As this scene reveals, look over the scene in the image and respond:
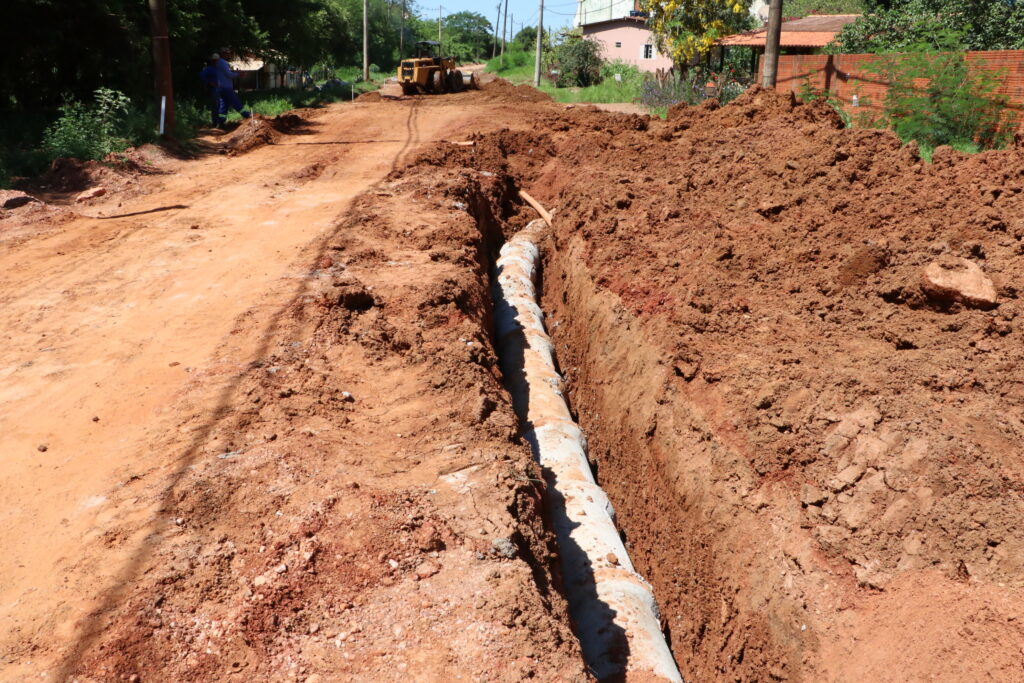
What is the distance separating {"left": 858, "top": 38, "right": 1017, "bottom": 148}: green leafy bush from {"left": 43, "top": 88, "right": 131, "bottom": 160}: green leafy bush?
1228 centimetres

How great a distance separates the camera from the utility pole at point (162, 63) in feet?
46.5

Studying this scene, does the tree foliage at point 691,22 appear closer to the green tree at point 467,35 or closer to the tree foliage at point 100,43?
the tree foliage at point 100,43

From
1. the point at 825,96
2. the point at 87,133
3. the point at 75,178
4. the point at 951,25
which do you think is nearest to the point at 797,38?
the point at 951,25

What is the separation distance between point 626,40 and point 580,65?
6.24m

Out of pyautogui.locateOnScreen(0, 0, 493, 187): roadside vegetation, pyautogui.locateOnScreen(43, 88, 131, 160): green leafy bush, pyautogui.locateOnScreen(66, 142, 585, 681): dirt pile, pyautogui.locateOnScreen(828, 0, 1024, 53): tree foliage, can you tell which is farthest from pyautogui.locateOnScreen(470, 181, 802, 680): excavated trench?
pyautogui.locateOnScreen(828, 0, 1024, 53): tree foliage

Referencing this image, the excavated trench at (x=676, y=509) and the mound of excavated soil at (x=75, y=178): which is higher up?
the mound of excavated soil at (x=75, y=178)

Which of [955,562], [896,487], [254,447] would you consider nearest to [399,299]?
[254,447]

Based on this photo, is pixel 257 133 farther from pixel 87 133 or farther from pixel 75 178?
pixel 75 178

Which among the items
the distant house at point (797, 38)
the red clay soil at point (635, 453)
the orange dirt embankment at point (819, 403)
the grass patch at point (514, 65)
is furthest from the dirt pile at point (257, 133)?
the grass patch at point (514, 65)

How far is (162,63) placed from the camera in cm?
1454

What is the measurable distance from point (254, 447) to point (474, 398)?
4.73ft

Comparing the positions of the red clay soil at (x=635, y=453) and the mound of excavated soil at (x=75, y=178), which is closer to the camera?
the red clay soil at (x=635, y=453)

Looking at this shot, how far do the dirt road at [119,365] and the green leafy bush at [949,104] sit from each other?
842 cm

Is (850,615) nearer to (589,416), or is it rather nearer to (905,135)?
(589,416)
